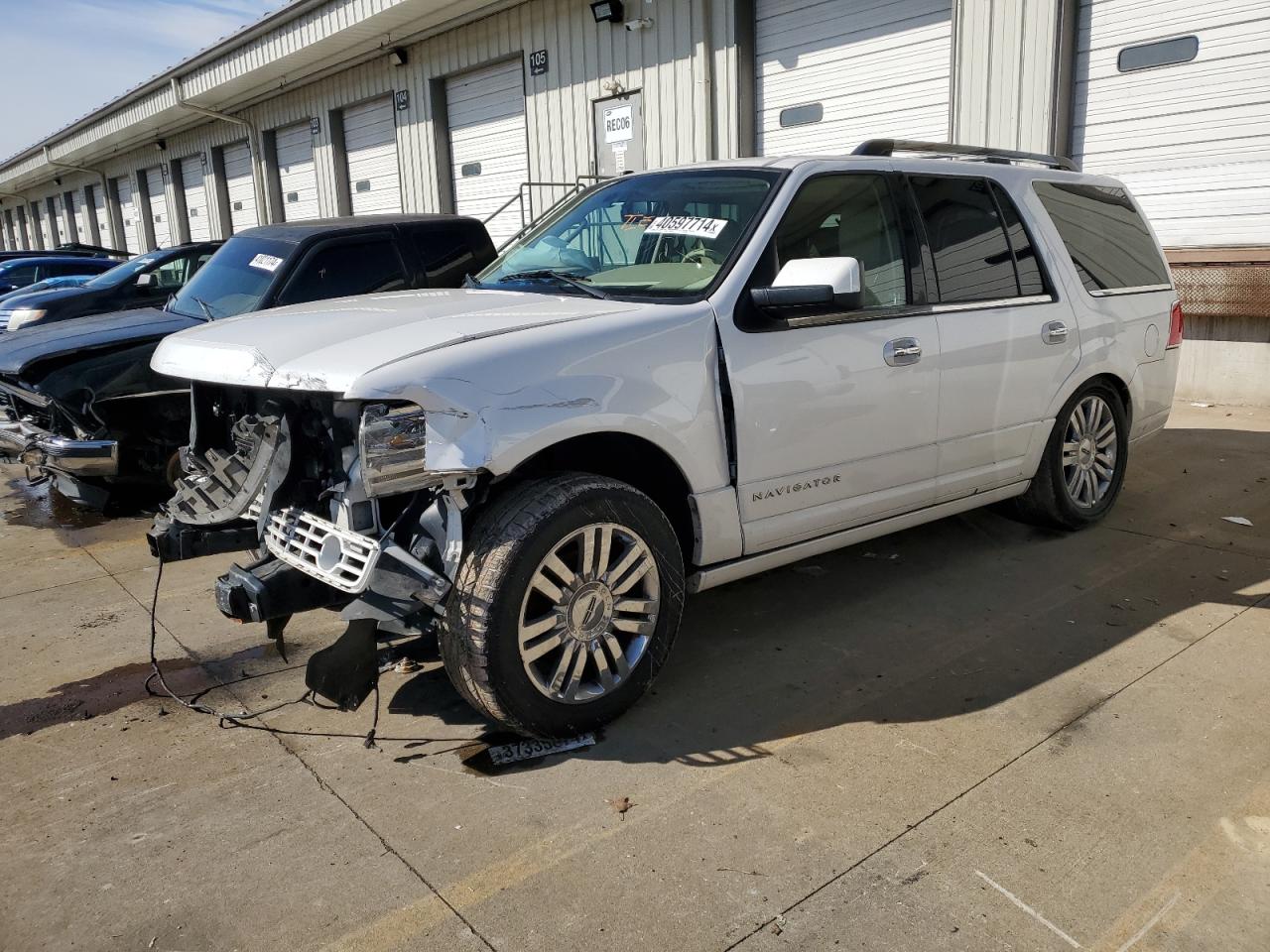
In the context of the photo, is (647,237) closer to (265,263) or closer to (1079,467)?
(1079,467)

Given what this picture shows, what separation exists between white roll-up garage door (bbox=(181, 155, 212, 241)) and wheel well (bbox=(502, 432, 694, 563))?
970 inches

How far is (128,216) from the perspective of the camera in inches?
1257

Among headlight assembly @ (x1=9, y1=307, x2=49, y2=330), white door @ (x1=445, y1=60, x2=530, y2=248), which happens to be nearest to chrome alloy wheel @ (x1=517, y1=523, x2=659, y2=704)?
headlight assembly @ (x1=9, y1=307, x2=49, y2=330)

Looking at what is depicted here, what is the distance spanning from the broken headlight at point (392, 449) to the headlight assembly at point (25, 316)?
26.3 feet

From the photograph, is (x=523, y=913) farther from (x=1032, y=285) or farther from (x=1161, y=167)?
(x=1161, y=167)

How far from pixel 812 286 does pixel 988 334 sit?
1346 millimetres

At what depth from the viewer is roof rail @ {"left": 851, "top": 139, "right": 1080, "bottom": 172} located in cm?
455

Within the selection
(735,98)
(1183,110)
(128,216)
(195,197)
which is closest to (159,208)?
(195,197)

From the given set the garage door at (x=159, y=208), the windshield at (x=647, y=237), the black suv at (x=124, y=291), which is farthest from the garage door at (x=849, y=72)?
the garage door at (x=159, y=208)

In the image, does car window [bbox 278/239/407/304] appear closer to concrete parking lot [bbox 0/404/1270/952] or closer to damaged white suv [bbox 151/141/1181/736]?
damaged white suv [bbox 151/141/1181/736]

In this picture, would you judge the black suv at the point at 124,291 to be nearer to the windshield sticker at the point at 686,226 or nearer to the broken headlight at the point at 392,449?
the windshield sticker at the point at 686,226

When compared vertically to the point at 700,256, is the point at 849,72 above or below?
above

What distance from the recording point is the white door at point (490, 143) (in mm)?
14836

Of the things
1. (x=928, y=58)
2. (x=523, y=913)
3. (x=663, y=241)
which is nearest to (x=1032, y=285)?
(x=663, y=241)
